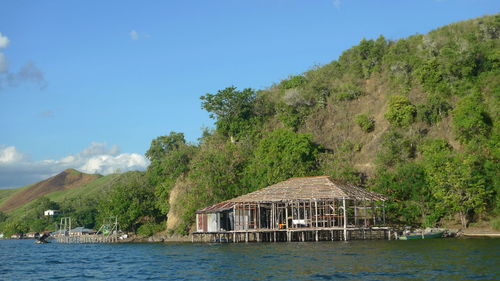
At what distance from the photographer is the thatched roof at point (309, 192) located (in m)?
52.4

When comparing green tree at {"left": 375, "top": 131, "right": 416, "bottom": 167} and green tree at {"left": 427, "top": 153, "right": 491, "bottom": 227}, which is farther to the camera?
green tree at {"left": 375, "top": 131, "right": 416, "bottom": 167}

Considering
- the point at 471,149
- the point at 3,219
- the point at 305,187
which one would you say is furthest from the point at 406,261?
the point at 3,219

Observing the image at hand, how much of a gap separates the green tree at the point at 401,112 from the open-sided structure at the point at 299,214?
583 inches

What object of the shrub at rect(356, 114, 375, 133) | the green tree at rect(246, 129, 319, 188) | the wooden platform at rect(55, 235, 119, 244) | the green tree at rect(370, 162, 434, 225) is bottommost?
the wooden platform at rect(55, 235, 119, 244)

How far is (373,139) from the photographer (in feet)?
238

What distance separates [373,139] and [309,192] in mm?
22368

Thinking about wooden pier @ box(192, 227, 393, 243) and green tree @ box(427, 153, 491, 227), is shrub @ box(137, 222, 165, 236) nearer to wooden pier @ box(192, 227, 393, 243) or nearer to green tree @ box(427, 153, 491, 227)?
wooden pier @ box(192, 227, 393, 243)

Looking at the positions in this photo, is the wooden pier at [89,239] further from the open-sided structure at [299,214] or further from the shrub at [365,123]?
the shrub at [365,123]

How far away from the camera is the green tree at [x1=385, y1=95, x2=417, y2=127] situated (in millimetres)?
71312

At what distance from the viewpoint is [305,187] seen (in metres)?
55.4

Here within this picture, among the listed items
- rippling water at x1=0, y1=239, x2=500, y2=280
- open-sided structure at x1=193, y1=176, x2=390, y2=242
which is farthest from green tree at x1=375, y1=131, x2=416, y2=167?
rippling water at x1=0, y1=239, x2=500, y2=280

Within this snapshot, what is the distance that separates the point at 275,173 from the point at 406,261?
3233cm

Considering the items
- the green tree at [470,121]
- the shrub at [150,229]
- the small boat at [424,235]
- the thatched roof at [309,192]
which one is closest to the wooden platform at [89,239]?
the shrub at [150,229]

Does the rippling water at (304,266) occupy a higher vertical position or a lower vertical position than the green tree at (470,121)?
lower
